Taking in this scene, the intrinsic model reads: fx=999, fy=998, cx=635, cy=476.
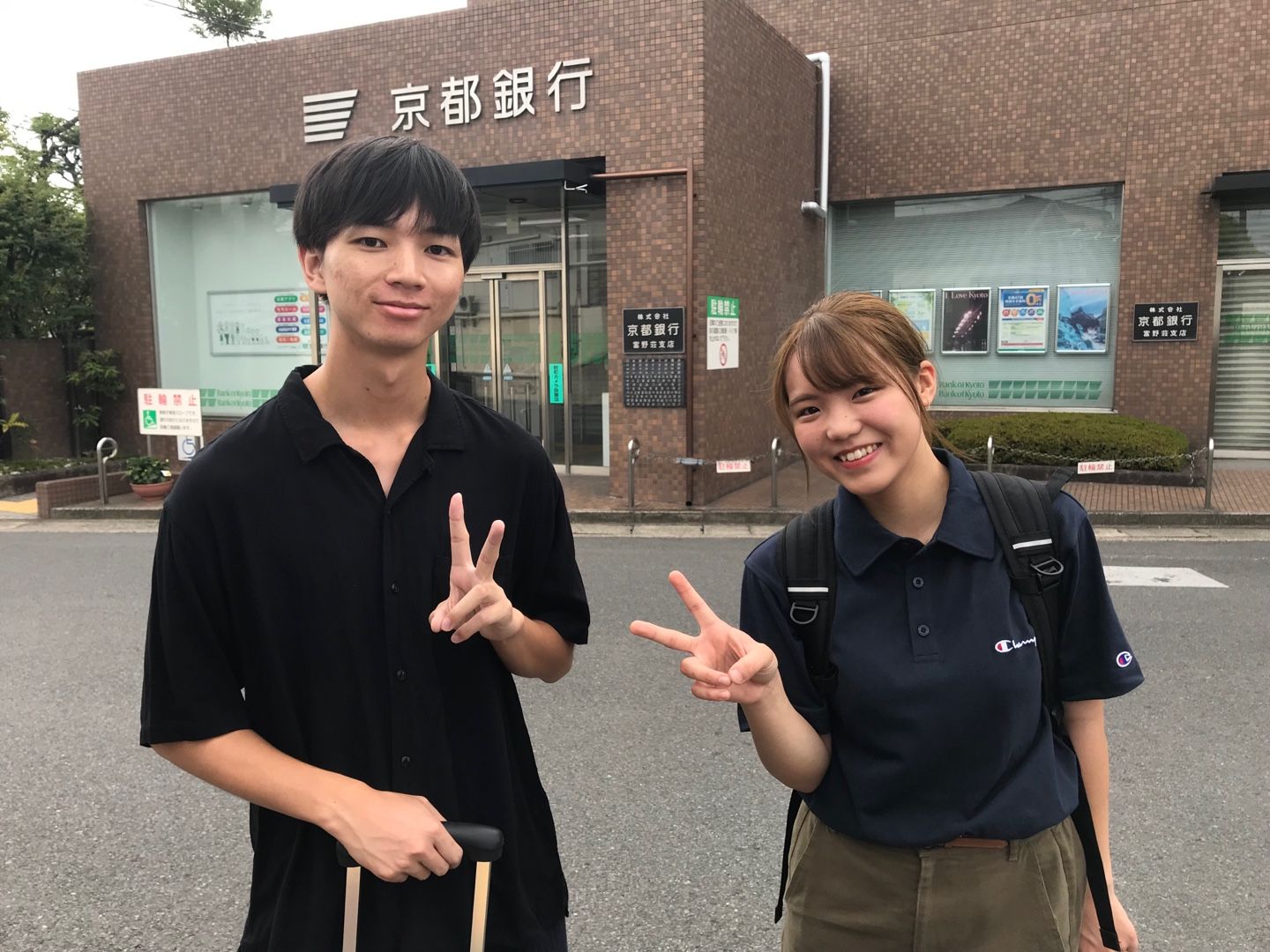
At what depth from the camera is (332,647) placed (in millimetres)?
1564

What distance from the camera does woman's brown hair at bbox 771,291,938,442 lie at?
5.69 ft

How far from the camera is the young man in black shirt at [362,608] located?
1.51 m

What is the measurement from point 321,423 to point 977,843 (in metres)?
1.31

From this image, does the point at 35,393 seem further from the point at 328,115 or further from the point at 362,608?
the point at 362,608

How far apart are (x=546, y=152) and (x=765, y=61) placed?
3.13 meters

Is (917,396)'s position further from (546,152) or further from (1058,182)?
(1058,182)

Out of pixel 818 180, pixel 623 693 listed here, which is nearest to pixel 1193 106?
pixel 818 180

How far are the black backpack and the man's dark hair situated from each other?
84cm

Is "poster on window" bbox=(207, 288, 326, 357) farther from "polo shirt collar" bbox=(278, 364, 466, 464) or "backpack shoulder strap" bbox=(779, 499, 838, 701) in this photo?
"backpack shoulder strap" bbox=(779, 499, 838, 701)

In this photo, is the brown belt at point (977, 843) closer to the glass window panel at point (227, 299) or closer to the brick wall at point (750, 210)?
the brick wall at point (750, 210)

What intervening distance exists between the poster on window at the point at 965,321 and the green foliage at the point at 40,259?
1306cm

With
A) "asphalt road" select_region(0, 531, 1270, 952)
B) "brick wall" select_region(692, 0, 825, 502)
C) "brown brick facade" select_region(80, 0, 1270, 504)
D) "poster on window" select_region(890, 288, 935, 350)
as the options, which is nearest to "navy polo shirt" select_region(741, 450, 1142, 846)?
"asphalt road" select_region(0, 531, 1270, 952)

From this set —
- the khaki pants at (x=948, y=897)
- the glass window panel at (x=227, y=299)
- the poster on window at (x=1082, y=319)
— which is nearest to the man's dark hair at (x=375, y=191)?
the khaki pants at (x=948, y=897)

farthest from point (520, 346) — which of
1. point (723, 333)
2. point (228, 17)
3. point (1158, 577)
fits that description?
point (228, 17)
